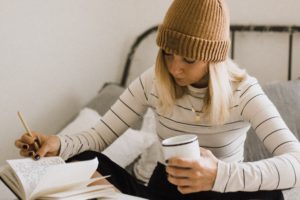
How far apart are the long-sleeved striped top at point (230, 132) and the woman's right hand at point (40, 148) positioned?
0.03 m

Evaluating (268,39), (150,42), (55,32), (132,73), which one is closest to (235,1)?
(268,39)

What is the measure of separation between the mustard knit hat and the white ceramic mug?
0.90ft

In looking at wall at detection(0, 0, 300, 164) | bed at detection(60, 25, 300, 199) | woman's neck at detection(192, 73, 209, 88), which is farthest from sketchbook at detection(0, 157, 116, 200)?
bed at detection(60, 25, 300, 199)

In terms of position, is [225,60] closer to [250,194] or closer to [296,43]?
[250,194]

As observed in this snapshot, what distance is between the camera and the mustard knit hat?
1.22 m

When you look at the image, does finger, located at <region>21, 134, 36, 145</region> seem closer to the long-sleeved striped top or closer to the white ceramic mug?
the long-sleeved striped top

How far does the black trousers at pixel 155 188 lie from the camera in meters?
1.18

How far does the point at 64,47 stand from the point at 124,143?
1.56 feet

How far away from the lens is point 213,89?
4.20ft

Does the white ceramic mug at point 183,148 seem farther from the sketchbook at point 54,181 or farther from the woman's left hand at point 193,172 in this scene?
the sketchbook at point 54,181

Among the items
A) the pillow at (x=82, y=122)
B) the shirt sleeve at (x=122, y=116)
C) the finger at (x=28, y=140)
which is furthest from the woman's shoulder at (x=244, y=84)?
the pillow at (x=82, y=122)

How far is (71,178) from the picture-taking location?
3.61ft

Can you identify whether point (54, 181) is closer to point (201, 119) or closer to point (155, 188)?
point (155, 188)

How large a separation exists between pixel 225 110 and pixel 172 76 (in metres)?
0.18
